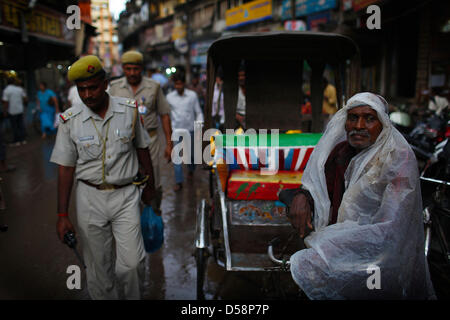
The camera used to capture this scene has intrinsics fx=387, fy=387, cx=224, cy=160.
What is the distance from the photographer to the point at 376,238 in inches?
75.5

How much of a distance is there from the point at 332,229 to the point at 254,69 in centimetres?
309

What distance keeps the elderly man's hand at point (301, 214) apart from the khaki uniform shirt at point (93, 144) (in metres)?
1.31

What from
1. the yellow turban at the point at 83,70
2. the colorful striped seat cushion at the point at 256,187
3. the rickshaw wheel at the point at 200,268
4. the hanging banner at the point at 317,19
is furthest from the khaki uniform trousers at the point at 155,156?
the hanging banner at the point at 317,19

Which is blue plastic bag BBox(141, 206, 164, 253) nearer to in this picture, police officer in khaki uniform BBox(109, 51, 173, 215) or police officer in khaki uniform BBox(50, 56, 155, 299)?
police officer in khaki uniform BBox(50, 56, 155, 299)

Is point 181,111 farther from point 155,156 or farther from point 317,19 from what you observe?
point 317,19

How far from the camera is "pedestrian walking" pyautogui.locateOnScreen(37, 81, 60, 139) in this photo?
12.5 meters

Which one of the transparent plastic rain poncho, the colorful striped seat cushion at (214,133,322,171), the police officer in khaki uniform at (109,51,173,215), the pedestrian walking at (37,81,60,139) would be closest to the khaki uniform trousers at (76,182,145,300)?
the colorful striped seat cushion at (214,133,322,171)

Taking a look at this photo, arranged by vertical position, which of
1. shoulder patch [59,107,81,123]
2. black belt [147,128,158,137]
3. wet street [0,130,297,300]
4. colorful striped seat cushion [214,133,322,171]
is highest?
shoulder patch [59,107,81,123]

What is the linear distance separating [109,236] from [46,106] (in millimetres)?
10884

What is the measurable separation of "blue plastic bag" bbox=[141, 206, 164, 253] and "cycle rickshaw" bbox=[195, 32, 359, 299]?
338 millimetres

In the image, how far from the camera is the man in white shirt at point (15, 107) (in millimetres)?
10820

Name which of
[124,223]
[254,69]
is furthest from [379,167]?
[254,69]

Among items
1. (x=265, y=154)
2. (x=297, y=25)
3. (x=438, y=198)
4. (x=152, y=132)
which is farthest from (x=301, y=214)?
(x=297, y=25)

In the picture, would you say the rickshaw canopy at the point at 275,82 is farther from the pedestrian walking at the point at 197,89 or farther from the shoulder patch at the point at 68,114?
the pedestrian walking at the point at 197,89
